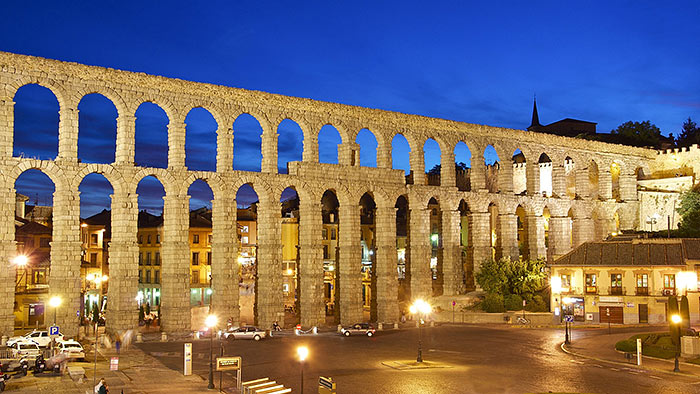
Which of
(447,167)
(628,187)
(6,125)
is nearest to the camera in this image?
(6,125)

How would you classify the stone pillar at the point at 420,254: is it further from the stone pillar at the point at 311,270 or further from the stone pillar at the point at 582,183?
the stone pillar at the point at 582,183

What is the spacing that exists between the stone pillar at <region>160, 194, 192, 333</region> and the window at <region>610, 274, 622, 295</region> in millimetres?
37178

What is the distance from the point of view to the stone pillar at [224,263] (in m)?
58.2

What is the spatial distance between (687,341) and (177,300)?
37.4 meters

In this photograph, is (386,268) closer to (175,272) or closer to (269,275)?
(269,275)

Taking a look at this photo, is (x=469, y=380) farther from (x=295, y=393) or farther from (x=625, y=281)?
(x=625, y=281)

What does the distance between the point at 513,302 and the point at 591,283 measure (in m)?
8.21

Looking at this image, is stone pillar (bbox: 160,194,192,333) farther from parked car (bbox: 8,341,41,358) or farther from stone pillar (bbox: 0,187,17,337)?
parked car (bbox: 8,341,41,358)

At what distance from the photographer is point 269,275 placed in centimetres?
6038

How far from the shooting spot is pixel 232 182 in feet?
196

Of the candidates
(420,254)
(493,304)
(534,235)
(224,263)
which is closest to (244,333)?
(224,263)

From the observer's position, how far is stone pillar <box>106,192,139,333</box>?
53.6m

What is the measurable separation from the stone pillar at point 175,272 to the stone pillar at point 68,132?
847 cm

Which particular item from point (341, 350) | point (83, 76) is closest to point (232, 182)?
point (83, 76)
